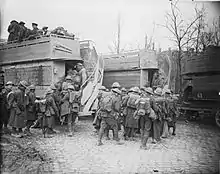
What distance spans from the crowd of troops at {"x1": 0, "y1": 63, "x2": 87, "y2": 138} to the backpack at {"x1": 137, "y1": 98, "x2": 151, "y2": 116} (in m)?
1.80

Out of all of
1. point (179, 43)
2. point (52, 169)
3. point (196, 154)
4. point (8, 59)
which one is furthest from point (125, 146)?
point (8, 59)

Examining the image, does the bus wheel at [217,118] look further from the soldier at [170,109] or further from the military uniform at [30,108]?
the military uniform at [30,108]

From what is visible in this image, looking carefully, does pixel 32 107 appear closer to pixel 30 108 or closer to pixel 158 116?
pixel 30 108

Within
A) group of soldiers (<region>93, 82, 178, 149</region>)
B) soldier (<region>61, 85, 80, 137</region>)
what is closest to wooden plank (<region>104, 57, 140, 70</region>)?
group of soldiers (<region>93, 82, 178, 149</region>)

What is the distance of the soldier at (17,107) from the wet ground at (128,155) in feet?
1.67

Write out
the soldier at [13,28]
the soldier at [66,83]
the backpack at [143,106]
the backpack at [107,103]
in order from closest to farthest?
the soldier at [13,28]
the backpack at [143,106]
the backpack at [107,103]
the soldier at [66,83]

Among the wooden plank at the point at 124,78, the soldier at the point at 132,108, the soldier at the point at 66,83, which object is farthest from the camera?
the wooden plank at the point at 124,78

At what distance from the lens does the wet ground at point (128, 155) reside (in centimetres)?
372

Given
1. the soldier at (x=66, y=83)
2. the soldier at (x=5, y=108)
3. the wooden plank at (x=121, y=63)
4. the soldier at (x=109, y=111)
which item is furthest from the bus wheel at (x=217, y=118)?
the soldier at (x=5, y=108)

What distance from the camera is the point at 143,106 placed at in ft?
16.1

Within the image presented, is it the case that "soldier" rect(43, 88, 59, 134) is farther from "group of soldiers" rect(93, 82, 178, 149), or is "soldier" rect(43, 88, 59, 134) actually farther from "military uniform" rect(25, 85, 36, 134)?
"group of soldiers" rect(93, 82, 178, 149)

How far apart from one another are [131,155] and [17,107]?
106 inches

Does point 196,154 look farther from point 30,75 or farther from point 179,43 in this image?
point 30,75

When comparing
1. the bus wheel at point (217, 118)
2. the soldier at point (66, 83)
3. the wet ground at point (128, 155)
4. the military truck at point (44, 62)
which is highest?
the military truck at point (44, 62)
